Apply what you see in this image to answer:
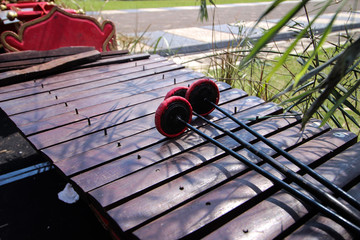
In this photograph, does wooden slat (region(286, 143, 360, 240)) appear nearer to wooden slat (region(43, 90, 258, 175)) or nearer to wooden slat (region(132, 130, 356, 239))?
wooden slat (region(132, 130, 356, 239))

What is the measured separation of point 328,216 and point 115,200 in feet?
2.80

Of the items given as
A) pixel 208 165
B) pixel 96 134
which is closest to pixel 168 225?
pixel 208 165

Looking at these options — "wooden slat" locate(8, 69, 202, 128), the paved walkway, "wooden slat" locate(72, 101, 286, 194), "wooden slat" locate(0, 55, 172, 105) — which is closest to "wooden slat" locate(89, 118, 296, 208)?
"wooden slat" locate(72, 101, 286, 194)

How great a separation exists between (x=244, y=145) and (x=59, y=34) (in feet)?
10.4

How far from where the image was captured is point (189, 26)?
29.0ft

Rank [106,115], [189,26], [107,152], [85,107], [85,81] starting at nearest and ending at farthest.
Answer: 1. [107,152]
2. [106,115]
3. [85,107]
4. [85,81]
5. [189,26]

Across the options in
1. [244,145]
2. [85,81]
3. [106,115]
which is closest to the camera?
[244,145]

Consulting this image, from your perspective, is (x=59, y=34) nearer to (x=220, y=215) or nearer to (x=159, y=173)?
(x=159, y=173)

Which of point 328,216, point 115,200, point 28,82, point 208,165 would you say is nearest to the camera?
point 328,216

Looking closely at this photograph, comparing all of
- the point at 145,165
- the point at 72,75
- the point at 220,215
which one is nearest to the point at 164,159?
the point at 145,165

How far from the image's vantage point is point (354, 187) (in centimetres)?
149

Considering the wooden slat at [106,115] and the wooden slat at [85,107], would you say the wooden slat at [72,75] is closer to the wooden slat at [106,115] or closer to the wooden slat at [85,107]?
the wooden slat at [85,107]

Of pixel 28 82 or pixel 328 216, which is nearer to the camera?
pixel 328 216

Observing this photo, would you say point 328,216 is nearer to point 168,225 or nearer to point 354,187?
point 354,187
